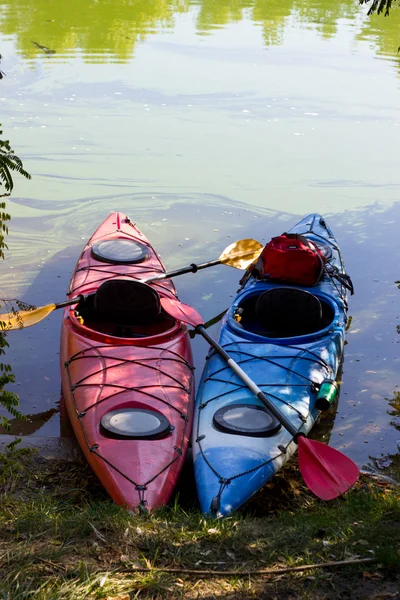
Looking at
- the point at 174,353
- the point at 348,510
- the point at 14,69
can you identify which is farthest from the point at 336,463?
the point at 14,69

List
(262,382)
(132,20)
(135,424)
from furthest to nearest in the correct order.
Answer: (132,20) → (262,382) → (135,424)

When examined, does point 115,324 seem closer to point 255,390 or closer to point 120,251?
point 120,251

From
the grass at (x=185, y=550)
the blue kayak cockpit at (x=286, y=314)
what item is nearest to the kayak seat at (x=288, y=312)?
the blue kayak cockpit at (x=286, y=314)

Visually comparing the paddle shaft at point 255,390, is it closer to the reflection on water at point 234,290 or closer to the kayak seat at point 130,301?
the kayak seat at point 130,301

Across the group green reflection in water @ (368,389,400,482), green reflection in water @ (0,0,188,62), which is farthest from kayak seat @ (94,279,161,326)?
green reflection in water @ (0,0,188,62)

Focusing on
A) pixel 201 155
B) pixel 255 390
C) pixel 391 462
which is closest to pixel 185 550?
pixel 255 390

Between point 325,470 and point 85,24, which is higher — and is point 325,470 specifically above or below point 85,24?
below

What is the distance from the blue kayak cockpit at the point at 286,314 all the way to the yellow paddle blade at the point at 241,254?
1227mm

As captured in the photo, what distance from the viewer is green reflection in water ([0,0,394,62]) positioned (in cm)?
1478

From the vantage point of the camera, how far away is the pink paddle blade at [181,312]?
5.30 metres

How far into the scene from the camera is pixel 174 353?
500 cm

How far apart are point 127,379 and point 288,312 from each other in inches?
53.7

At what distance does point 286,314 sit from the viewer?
17.6ft

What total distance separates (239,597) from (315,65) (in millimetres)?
13244
